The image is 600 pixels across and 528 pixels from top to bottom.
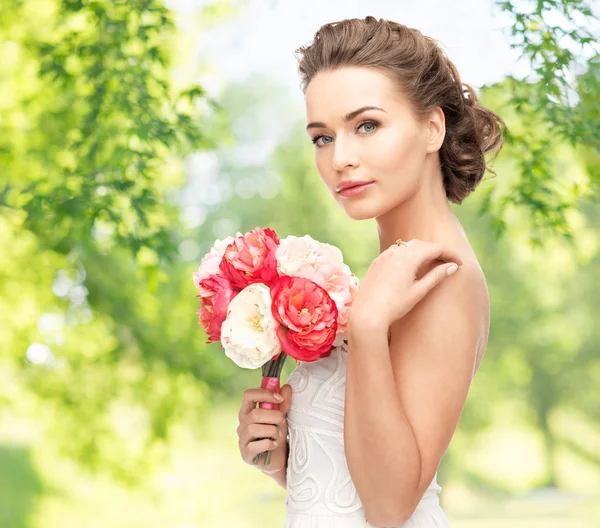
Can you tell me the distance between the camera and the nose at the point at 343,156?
1915 mm

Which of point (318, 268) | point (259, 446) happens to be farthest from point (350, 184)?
point (259, 446)

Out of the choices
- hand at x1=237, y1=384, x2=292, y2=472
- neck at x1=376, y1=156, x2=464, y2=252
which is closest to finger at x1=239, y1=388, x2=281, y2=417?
hand at x1=237, y1=384, x2=292, y2=472

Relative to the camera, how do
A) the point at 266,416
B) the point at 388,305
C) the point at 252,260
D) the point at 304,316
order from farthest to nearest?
1. the point at 266,416
2. the point at 252,260
3. the point at 304,316
4. the point at 388,305

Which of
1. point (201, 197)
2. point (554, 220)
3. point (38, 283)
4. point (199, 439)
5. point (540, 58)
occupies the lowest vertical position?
point (554, 220)

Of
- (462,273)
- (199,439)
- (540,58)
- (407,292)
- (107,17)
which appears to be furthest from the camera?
(199,439)

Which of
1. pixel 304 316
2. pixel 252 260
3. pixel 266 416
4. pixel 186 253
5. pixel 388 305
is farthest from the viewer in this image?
pixel 186 253

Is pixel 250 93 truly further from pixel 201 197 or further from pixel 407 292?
pixel 407 292

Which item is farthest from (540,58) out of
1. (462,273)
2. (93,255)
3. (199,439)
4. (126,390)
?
(199,439)

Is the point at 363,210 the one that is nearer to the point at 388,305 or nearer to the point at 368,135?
the point at 368,135

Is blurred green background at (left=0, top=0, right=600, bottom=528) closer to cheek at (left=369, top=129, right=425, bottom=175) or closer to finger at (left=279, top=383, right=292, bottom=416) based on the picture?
cheek at (left=369, top=129, right=425, bottom=175)

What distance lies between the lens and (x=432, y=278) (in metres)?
1.75

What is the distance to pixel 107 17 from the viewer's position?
17.2ft

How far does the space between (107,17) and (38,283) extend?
10.2 feet

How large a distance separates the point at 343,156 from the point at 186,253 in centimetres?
943
